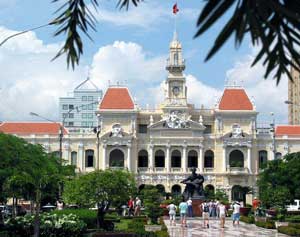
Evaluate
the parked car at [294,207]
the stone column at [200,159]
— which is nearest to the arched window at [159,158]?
the stone column at [200,159]

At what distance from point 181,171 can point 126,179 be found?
49033 mm

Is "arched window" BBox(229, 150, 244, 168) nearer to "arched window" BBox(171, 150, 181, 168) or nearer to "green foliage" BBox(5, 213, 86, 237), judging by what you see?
"arched window" BBox(171, 150, 181, 168)

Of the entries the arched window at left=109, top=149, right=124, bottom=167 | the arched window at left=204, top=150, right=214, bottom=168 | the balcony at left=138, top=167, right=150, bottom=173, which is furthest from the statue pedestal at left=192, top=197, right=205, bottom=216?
the arched window at left=204, top=150, right=214, bottom=168

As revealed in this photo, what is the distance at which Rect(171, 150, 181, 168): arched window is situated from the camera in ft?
267

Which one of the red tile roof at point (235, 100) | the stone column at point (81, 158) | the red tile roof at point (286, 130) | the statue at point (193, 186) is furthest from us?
the red tile roof at point (286, 130)

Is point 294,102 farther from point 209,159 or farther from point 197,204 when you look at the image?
point 197,204

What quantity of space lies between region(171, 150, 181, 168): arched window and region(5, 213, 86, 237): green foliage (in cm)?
5687

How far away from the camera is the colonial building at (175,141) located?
79.9 metres

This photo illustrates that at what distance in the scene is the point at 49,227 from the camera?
2373cm

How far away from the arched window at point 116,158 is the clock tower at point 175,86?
25.7ft

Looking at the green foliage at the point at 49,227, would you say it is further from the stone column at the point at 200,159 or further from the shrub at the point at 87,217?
the stone column at the point at 200,159

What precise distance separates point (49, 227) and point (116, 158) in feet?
190

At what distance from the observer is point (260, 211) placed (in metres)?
50.2

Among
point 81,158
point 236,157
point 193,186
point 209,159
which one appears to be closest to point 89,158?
point 81,158
